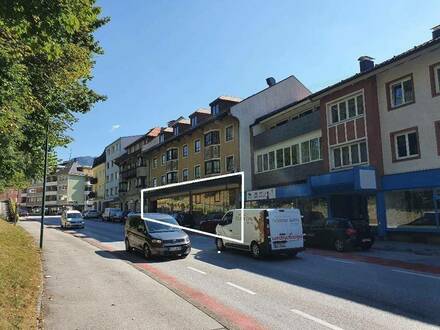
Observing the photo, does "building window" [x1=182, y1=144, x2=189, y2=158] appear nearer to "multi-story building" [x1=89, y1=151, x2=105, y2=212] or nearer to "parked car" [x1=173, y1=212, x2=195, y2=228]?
"parked car" [x1=173, y1=212, x2=195, y2=228]

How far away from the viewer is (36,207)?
125000 mm

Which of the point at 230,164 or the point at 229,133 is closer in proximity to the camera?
the point at 230,164

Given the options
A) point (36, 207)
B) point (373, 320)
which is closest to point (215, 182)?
point (373, 320)

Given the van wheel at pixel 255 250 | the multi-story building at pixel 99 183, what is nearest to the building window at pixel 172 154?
the van wheel at pixel 255 250

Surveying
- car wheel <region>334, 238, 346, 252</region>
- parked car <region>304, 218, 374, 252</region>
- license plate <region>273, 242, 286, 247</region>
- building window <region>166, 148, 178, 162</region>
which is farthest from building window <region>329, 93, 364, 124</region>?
building window <region>166, 148, 178, 162</region>

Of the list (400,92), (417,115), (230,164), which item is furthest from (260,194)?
(417,115)

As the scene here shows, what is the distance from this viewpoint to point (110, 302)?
905 centimetres

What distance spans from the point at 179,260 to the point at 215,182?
532 inches

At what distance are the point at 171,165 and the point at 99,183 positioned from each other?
4714 cm

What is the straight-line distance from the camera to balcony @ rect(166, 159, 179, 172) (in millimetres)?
51000

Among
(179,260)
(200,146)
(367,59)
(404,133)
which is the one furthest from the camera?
(200,146)

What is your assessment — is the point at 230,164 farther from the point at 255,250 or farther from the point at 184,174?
the point at 255,250

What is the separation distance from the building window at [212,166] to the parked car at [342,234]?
22.4 metres

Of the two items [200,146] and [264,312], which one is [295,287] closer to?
[264,312]
